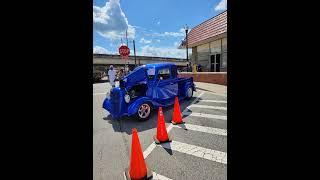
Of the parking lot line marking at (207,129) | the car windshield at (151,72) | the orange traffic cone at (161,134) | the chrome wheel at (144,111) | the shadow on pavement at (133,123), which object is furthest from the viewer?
the car windshield at (151,72)

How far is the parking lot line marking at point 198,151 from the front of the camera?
3.80 m

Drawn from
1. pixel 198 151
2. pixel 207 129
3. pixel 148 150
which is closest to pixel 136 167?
pixel 148 150

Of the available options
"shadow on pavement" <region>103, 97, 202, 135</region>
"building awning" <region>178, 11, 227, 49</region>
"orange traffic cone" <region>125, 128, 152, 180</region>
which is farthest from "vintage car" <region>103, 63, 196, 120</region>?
"building awning" <region>178, 11, 227, 49</region>

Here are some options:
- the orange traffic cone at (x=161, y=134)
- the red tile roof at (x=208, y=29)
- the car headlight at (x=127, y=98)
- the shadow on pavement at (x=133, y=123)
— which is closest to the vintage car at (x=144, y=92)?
the car headlight at (x=127, y=98)

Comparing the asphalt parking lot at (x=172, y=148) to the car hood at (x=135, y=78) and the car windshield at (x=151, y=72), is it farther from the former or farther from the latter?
the car windshield at (x=151, y=72)

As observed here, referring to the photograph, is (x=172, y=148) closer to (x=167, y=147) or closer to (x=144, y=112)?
(x=167, y=147)

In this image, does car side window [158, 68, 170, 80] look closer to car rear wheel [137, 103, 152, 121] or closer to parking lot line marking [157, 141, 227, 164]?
car rear wheel [137, 103, 152, 121]

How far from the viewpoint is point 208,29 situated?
54.7 ft

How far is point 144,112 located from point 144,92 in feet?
3.08

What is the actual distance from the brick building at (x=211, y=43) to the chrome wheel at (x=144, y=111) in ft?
33.2

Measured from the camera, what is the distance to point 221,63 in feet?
56.3
